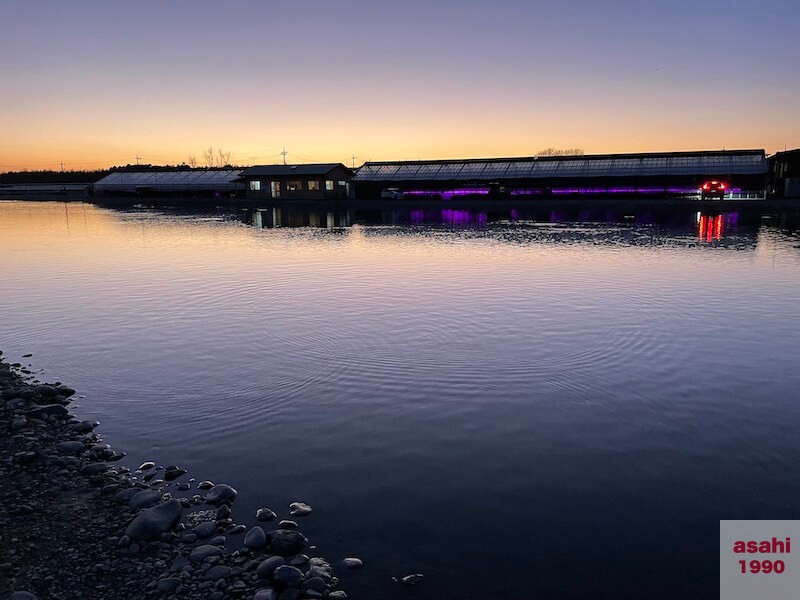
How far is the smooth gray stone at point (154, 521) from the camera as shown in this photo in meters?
6.85

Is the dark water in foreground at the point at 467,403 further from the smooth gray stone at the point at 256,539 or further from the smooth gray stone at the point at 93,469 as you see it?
the smooth gray stone at the point at 93,469

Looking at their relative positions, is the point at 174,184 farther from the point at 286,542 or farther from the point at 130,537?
the point at 286,542

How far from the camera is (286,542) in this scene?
6.78 metres

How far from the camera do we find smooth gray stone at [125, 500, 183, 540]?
6.85 m

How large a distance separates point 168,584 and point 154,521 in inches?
44.6

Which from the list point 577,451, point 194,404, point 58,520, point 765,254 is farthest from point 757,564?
point 765,254

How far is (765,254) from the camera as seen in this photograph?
1216 inches

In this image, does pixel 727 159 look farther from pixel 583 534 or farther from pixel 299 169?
pixel 583 534

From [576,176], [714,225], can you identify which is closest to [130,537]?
[714,225]

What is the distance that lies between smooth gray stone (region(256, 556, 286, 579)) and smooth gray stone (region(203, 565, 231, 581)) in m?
0.34

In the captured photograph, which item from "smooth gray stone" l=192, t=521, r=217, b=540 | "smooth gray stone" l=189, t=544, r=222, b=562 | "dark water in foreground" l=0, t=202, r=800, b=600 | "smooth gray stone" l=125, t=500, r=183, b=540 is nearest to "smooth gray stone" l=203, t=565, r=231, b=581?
"smooth gray stone" l=189, t=544, r=222, b=562

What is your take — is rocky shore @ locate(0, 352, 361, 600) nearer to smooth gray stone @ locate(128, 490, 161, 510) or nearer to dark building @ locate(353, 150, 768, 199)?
smooth gray stone @ locate(128, 490, 161, 510)

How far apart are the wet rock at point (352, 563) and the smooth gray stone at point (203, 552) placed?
1.52m

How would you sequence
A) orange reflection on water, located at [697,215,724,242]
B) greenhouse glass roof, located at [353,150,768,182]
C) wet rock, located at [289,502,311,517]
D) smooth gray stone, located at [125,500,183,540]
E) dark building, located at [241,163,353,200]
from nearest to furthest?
1. smooth gray stone, located at [125,500,183,540]
2. wet rock, located at [289,502,311,517]
3. orange reflection on water, located at [697,215,724,242]
4. greenhouse glass roof, located at [353,150,768,182]
5. dark building, located at [241,163,353,200]
